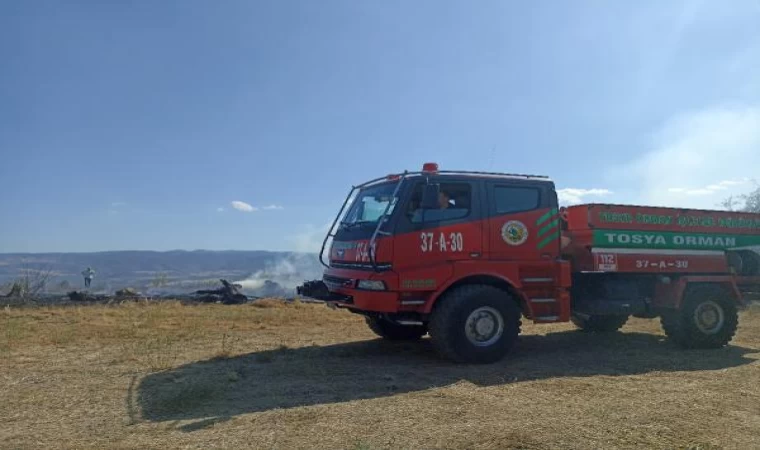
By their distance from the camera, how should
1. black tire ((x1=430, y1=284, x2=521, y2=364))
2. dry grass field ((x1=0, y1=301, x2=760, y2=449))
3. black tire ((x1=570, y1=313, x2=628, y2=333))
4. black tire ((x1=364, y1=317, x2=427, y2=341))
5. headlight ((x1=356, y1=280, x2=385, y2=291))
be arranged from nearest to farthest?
dry grass field ((x1=0, y1=301, x2=760, y2=449)) < headlight ((x1=356, y1=280, x2=385, y2=291)) < black tire ((x1=430, y1=284, x2=521, y2=364)) < black tire ((x1=364, y1=317, x2=427, y2=341)) < black tire ((x1=570, y1=313, x2=628, y2=333))

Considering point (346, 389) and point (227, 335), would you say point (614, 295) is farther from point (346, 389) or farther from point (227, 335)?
point (227, 335)

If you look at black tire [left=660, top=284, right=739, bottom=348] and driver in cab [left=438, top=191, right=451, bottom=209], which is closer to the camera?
driver in cab [left=438, top=191, right=451, bottom=209]

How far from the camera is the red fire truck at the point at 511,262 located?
793 cm

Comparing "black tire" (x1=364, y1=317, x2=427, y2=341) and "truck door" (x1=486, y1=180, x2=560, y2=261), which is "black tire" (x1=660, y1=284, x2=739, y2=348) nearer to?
"truck door" (x1=486, y1=180, x2=560, y2=261)

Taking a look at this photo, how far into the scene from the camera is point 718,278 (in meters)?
10.1

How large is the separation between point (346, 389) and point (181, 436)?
2.18 meters

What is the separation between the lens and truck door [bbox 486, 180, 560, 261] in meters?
8.52

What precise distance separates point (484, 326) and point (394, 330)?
2174mm

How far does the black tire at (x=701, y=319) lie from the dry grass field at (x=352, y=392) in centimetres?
31

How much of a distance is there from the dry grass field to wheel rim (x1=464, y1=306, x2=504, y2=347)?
414 mm

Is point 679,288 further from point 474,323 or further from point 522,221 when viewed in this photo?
point 474,323

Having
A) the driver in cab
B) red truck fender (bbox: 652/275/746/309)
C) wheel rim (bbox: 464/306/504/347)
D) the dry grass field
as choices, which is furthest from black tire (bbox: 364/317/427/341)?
red truck fender (bbox: 652/275/746/309)

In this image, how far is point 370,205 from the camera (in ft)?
28.6

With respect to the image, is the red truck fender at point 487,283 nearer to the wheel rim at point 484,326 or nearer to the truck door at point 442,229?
the truck door at point 442,229
